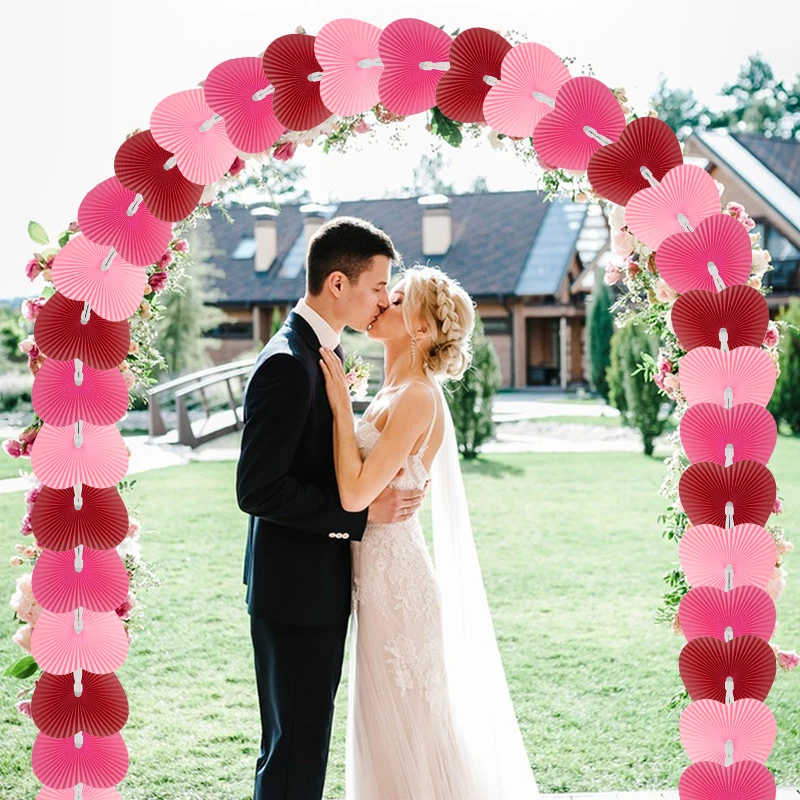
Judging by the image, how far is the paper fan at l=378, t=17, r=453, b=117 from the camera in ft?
10.1

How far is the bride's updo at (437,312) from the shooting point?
3186mm

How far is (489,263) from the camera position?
2416cm

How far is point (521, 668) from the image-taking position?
235 inches

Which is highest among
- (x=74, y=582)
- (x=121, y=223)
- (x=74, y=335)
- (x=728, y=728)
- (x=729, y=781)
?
(x=121, y=223)

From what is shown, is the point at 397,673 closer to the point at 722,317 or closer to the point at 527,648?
the point at 722,317

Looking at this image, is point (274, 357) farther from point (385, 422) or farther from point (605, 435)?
point (605, 435)

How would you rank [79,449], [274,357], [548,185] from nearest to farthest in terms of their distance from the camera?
1. [274,357]
2. [79,449]
3. [548,185]

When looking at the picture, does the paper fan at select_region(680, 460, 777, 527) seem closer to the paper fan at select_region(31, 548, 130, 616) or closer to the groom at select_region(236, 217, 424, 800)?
the groom at select_region(236, 217, 424, 800)

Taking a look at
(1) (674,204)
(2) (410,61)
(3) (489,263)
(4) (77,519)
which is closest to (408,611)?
(4) (77,519)

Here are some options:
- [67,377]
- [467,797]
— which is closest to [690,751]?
[467,797]

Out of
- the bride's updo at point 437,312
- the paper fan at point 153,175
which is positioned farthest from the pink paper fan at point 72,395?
the bride's updo at point 437,312

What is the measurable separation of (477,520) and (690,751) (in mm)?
6840

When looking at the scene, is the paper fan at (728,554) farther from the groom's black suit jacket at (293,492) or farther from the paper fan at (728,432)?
the groom's black suit jacket at (293,492)

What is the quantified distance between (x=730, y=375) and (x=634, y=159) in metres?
0.70
